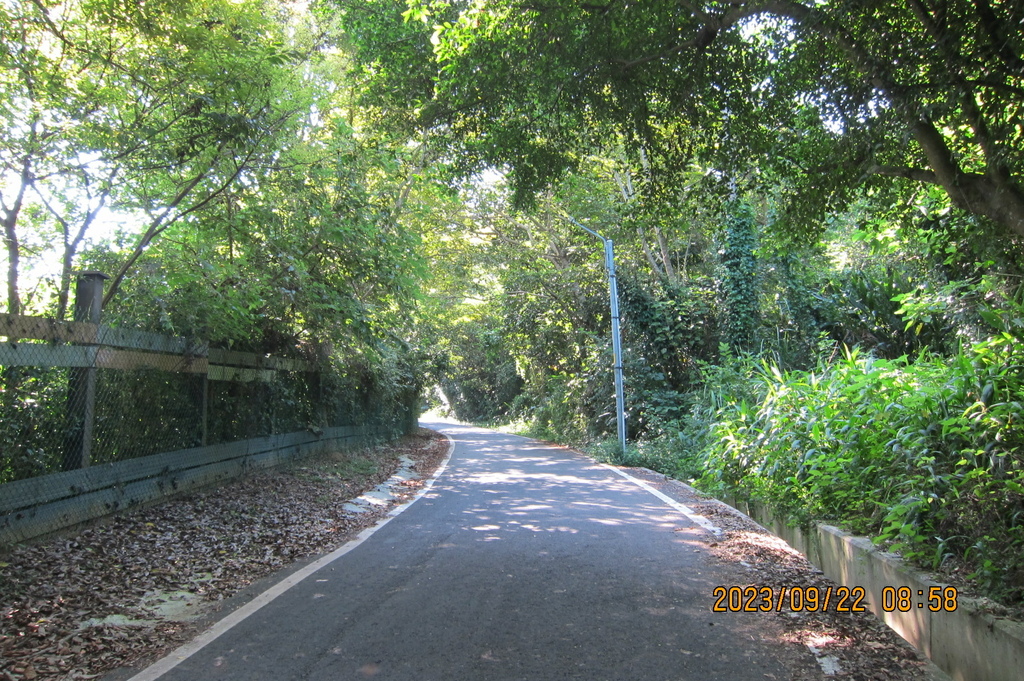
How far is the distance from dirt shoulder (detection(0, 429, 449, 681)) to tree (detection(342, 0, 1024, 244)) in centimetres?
511

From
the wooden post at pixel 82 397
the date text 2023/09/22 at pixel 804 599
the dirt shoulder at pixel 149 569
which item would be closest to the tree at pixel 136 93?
the wooden post at pixel 82 397

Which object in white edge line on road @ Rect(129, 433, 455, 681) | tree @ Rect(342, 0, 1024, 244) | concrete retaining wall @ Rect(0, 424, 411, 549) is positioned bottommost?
white edge line on road @ Rect(129, 433, 455, 681)

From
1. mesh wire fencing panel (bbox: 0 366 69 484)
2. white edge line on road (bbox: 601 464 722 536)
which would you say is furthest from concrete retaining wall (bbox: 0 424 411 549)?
white edge line on road (bbox: 601 464 722 536)

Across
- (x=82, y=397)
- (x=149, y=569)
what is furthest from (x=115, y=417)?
(x=149, y=569)

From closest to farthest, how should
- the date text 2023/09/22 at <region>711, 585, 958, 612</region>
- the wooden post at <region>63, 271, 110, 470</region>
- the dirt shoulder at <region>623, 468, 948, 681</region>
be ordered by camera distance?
the dirt shoulder at <region>623, 468, 948, 681</region>, the date text 2023/09/22 at <region>711, 585, 958, 612</region>, the wooden post at <region>63, 271, 110, 470</region>

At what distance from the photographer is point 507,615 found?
5254 mm

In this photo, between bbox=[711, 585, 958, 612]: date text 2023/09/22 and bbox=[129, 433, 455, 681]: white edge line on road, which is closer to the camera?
bbox=[129, 433, 455, 681]: white edge line on road

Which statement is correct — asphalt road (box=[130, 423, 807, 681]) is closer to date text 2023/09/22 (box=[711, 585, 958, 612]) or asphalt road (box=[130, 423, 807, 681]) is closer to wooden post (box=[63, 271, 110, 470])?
date text 2023/09/22 (box=[711, 585, 958, 612])

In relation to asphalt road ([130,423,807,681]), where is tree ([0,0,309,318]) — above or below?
above

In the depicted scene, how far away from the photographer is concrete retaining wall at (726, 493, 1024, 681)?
11.9ft

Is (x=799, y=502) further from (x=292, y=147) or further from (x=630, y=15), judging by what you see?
(x=292, y=147)

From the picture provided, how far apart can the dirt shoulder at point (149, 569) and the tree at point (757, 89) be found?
5.11 m

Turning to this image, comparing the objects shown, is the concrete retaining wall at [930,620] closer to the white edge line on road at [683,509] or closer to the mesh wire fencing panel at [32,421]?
the white edge line on road at [683,509]

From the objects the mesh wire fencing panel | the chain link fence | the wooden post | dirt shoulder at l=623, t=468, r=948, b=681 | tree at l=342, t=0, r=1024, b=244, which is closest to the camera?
dirt shoulder at l=623, t=468, r=948, b=681
